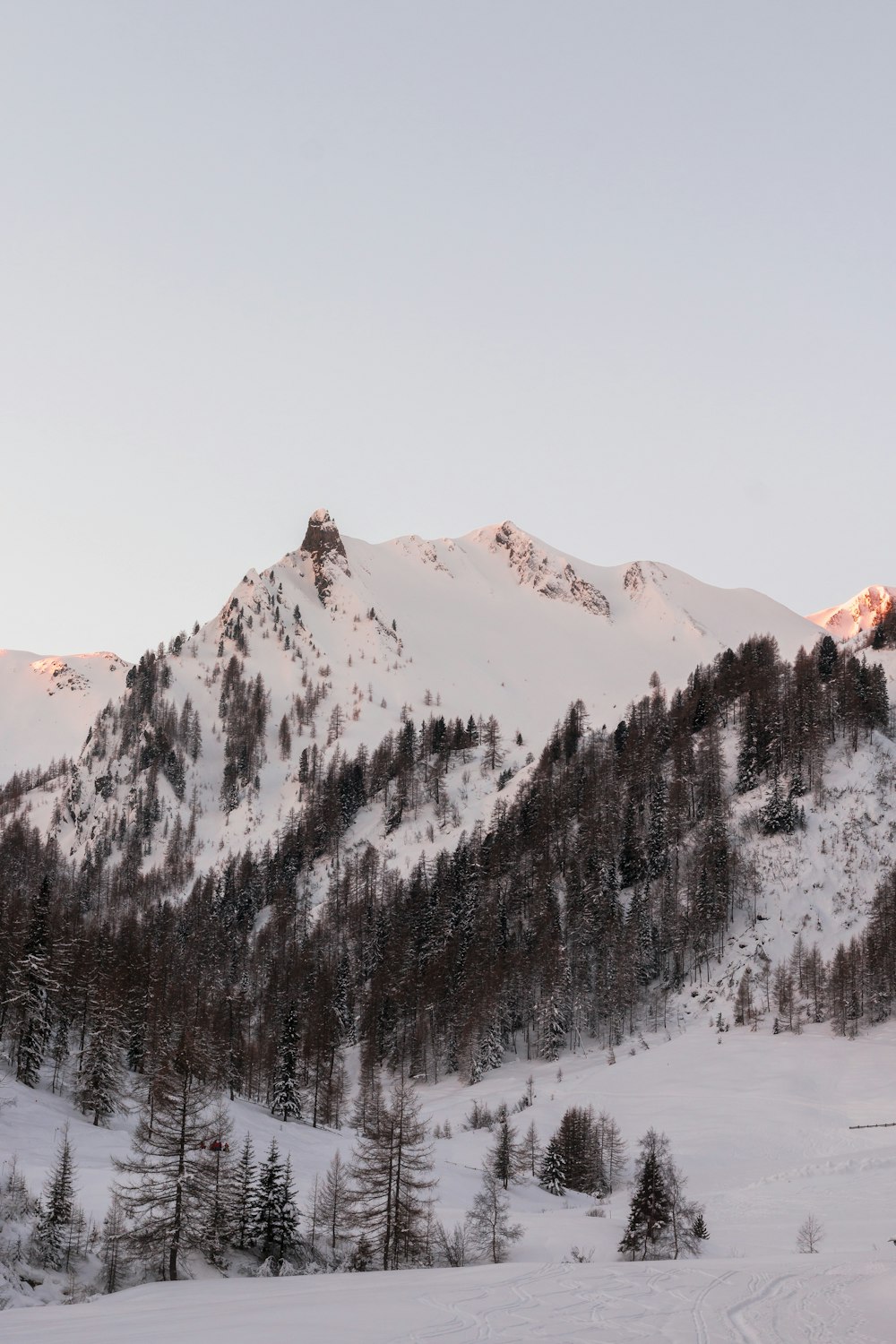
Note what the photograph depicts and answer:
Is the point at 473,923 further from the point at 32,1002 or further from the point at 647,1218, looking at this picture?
the point at 647,1218

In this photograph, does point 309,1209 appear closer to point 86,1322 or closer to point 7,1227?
point 7,1227

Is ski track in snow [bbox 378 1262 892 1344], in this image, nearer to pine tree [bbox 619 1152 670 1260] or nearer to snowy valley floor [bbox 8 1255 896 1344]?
snowy valley floor [bbox 8 1255 896 1344]

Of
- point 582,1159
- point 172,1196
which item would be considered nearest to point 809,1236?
point 582,1159

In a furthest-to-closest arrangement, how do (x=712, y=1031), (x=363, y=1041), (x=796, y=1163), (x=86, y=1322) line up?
1. (x=363, y=1041)
2. (x=712, y=1031)
3. (x=796, y=1163)
4. (x=86, y=1322)

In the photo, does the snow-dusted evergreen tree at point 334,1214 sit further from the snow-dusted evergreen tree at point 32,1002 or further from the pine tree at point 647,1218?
the snow-dusted evergreen tree at point 32,1002

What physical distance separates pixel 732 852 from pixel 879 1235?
76.6 meters

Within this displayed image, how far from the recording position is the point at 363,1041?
11394cm

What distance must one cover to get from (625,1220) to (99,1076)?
106 feet

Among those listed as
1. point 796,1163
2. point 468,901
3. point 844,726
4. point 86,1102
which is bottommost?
point 796,1163

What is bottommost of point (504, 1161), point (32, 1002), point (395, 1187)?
point (504, 1161)

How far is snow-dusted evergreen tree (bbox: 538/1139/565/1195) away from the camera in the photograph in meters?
59.0

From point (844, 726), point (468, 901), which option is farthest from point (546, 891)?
point (844, 726)

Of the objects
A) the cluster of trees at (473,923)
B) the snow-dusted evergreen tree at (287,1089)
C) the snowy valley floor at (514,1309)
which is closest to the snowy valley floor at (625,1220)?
the snowy valley floor at (514,1309)

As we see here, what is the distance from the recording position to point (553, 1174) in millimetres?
59500
